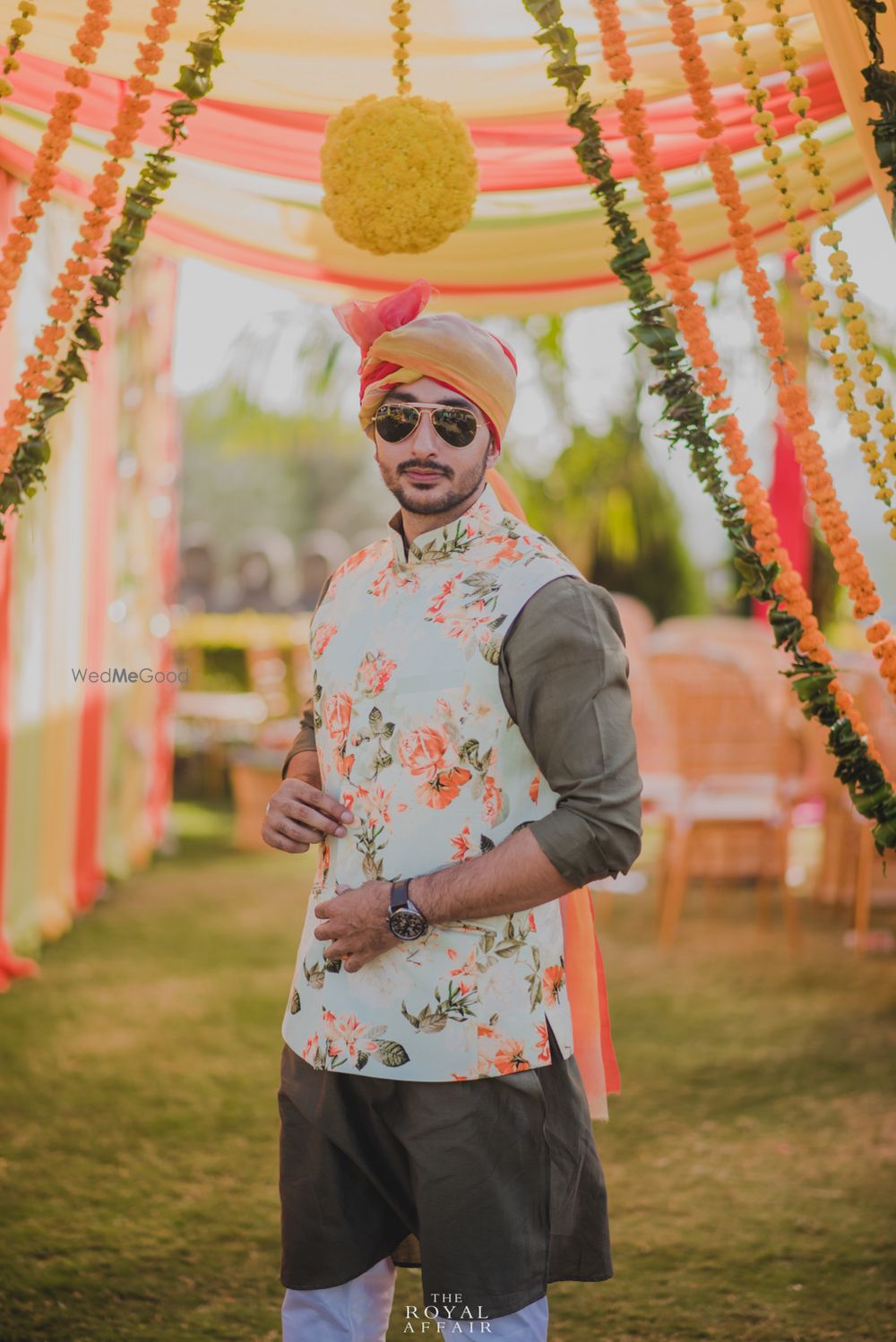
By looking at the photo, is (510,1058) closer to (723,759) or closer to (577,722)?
(577,722)

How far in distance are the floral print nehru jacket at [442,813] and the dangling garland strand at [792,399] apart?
528 millimetres

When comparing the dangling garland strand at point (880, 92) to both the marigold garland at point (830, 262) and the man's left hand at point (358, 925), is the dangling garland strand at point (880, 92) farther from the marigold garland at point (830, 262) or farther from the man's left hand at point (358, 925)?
the man's left hand at point (358, 925)

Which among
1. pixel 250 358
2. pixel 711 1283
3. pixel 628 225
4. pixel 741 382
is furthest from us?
pixel 250 358

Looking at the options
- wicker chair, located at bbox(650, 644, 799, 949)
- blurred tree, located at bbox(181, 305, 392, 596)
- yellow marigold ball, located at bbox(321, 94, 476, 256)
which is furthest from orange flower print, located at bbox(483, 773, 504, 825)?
blurred tree, located at bbox(181, 305, 392, 596)

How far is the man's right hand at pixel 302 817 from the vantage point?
173 cm

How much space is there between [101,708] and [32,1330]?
364 cm

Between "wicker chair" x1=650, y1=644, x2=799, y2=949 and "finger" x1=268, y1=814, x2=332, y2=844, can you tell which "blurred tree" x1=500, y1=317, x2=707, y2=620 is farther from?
"finger" x1=268, y1=814, x2=332, y2=844

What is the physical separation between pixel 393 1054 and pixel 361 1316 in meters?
0.42

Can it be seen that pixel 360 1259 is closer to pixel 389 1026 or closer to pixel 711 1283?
pixel 389 1026

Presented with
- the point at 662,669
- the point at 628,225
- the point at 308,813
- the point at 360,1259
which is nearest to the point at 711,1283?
the point at 360,1259

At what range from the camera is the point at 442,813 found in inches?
66.0

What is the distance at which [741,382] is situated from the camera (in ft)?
26.1

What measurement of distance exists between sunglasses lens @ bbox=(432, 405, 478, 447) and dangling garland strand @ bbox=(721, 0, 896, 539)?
0.59 meters

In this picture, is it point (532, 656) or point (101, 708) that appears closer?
point (532, 656)
